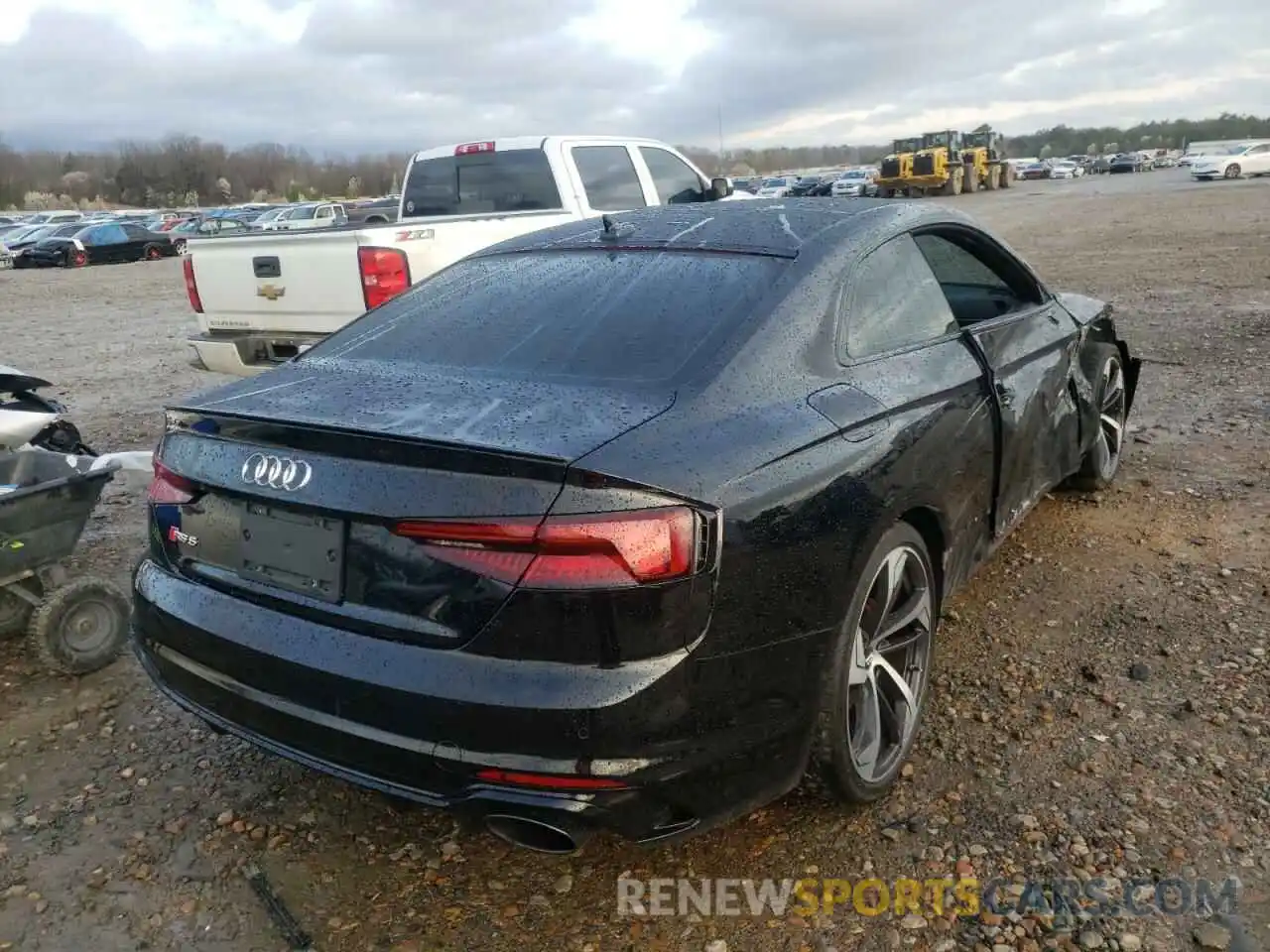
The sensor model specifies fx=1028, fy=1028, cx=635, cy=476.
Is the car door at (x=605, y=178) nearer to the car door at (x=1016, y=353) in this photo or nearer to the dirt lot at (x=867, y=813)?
the car door at (x=1016, y=353)

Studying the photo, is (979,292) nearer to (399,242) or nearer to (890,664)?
(890,664)

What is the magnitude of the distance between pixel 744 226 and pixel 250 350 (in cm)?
431

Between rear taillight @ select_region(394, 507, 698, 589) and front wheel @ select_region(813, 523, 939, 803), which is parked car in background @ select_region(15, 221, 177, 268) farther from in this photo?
rear taillight @ select_region(394, 507, 698, 589)

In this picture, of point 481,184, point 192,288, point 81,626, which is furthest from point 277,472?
point 481,184

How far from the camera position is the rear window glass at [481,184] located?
8055 millimetres

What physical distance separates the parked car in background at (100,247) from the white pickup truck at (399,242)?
26.0m

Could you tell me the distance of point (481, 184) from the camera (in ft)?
27.5

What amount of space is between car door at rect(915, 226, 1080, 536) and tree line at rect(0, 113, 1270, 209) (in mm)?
73006

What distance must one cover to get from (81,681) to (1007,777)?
10.7 feet

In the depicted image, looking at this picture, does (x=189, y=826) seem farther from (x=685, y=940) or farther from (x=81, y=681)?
(x=685, y=940)

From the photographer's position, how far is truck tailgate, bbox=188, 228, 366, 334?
20.6 feet

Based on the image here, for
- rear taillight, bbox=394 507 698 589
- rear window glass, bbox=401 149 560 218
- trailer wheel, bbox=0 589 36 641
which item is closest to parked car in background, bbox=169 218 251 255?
rear window glass, bbox=401 149 560 218

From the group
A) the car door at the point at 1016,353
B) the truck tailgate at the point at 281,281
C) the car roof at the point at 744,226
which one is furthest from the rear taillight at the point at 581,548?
the truck tailgate at the point at 281,281

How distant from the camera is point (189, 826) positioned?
9.59 feet
